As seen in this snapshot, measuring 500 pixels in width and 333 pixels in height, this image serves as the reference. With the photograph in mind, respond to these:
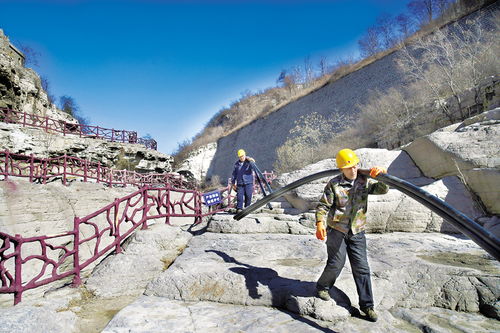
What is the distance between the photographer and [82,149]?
19.3 meters

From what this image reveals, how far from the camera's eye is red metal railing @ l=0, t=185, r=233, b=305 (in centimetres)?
331

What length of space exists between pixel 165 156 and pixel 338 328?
80.0ft

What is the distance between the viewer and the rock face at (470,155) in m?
5.23

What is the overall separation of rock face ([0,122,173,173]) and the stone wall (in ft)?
37.2

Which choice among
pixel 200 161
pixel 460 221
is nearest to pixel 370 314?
pixel 460 221

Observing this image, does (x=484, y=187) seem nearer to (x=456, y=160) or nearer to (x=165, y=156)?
(x=456, y=160)

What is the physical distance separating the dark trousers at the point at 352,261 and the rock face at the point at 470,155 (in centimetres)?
422

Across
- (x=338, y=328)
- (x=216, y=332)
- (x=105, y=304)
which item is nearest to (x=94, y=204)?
(x=105, y=304)

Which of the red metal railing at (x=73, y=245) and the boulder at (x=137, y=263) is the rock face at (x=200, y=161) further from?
the boulder at (x=137, y=263)

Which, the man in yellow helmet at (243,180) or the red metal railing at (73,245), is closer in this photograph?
the red metal railing at (73,245)

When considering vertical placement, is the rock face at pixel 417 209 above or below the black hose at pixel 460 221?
below

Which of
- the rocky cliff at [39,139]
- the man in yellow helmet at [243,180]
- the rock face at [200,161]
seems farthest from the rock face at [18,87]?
the man in yellow helmet at [243,180]

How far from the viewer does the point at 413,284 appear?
2980mm

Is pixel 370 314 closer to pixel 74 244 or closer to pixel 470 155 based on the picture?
pixel 74 244
